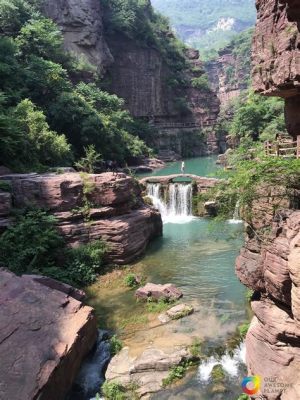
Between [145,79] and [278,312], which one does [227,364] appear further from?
[145,79]

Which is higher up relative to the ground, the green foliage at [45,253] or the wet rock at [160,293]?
the green foliage at [45,253]

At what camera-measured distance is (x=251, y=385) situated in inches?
255

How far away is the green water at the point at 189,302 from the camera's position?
860 cm

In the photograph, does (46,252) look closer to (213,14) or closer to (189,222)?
(189,222)

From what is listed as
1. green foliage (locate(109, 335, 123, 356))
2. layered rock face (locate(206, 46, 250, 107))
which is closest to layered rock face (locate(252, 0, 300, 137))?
green foliage (locate(109, 335, 123, 356))

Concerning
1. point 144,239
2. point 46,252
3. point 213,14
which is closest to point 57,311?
point 46,252

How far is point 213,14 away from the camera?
18062cm

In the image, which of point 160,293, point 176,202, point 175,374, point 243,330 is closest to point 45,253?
point 160,293

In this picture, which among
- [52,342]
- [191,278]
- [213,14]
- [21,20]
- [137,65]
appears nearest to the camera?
[52,342]

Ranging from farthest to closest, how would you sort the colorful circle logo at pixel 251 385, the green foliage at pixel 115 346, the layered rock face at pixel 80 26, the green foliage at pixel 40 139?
the layered rock face at pixel 80 26 → the green foliage at pixel 40 139 → the green foliage at pixel 115 346 → the colorful circle logo at pixel 251 385

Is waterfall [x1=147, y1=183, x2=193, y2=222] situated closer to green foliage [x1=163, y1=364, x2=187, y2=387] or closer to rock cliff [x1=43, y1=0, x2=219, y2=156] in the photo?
green foliage [x1=163, y1=364, x2=187, y2=387]

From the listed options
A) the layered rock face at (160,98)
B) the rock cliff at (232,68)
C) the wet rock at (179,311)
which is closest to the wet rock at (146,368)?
the wet rock at (179,311)

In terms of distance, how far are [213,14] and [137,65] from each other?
150 metres

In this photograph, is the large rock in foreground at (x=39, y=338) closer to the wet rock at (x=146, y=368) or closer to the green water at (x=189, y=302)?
the wet rock at (x=146, y=368)
